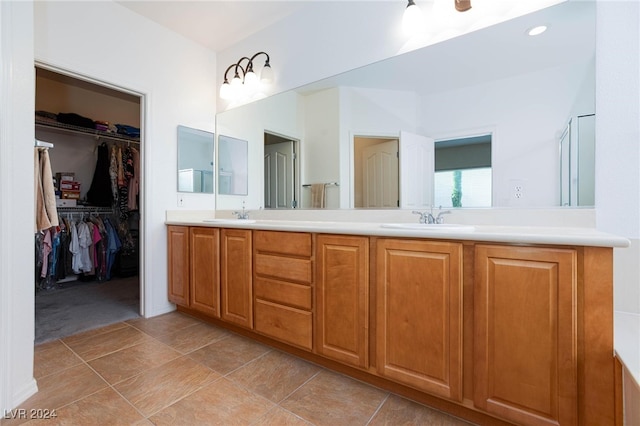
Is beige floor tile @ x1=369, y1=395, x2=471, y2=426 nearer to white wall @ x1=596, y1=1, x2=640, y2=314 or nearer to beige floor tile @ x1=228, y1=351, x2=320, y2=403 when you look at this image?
beige floor tile @ x1=228, y1=351, x2=320, y2=403

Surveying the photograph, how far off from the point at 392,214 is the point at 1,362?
85.6 inches

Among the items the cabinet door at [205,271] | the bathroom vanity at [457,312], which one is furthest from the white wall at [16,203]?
the bathroom vanity at [457,312]

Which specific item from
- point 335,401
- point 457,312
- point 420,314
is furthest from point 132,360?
point 457,312

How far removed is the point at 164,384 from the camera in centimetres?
159

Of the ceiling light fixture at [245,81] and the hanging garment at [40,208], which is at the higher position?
the ceiling light fixture at [245,81]

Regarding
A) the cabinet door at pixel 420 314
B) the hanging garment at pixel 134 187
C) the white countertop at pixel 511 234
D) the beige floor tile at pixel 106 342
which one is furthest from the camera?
the hanging garment at pixel 134 187

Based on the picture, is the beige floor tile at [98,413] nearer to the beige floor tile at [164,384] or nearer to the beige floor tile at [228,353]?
the beige floor tile at [164,384]

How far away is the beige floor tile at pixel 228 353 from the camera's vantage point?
1.80 m

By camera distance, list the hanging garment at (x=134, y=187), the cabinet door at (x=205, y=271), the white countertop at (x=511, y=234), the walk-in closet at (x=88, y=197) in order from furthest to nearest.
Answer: the hanging garment at (x=134, y=187), the walk-in closet at (x=88, y=197), the cabinet door at (x=205, y=271), the white countertop at (x=511, y=234)

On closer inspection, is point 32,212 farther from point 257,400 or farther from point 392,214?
point 392,214

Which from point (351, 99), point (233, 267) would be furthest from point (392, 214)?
point (233, 267)

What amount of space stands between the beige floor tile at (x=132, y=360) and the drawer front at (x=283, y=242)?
907mm

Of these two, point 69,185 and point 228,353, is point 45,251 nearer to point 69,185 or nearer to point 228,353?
point 69,185

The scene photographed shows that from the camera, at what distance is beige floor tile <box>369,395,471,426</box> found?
1.31 m
